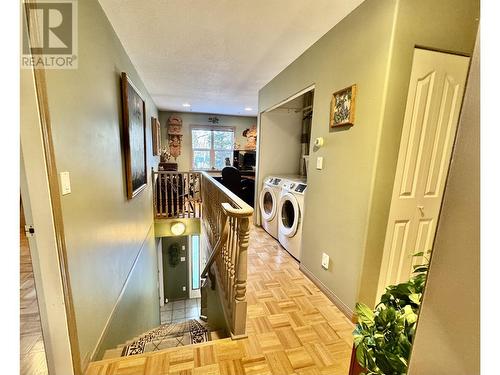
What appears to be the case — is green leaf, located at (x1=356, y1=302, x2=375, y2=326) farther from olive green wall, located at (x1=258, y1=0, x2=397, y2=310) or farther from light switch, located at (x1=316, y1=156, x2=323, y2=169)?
light switch, located at (x1=316, y1=156, x2=323, y2=169)

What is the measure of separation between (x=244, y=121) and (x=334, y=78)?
5.17m

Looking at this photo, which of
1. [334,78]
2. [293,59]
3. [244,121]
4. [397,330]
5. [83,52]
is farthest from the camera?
[244,121]

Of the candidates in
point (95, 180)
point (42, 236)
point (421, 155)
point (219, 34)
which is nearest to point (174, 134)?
point (219, 34)

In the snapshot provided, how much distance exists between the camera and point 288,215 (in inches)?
115

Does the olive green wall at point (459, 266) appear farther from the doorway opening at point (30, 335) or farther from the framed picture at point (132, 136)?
the framed picture at point (132, 136)

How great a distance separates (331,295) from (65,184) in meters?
2.13

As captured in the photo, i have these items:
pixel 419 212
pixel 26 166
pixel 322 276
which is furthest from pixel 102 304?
pixel 419 212

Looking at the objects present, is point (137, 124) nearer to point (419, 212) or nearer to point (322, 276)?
point (322, 276)

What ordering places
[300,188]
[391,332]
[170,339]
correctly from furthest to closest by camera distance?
[300,188] → [170,339] → [391,332]

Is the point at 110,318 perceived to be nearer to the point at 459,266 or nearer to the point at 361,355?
the point at 361,355

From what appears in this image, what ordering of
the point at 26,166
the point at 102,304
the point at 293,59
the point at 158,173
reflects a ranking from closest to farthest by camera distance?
the point at 26,166, the point at 102,304, the point at 293,59, the point at 158,173

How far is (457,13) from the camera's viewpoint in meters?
1.41

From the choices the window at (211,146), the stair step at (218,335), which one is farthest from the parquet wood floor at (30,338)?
the window at (211,146)
